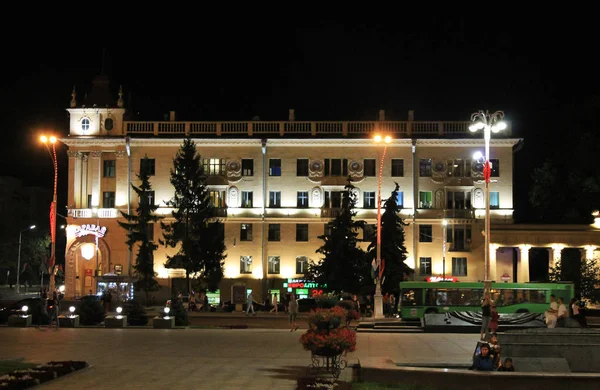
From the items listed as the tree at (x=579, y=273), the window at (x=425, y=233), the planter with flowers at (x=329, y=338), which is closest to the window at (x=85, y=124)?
the window at (x=425, y=233)

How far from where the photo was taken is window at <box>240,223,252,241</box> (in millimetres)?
76875

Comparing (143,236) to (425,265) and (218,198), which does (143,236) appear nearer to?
(218,198)

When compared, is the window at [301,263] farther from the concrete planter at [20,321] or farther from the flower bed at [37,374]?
the flower bed at [37,374]

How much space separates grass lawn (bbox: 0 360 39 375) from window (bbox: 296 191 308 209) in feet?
177

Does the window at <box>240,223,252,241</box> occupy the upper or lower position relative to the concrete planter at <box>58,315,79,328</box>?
upper

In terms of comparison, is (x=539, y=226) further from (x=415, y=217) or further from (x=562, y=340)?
(x=562, y=340)

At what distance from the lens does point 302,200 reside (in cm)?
7731

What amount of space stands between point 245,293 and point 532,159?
3141 centimetres

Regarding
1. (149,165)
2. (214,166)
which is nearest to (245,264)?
(214,166)

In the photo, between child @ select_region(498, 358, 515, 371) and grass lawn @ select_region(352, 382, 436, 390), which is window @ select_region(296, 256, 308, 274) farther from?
grass lawn @ select_region(352, 382, 436, 390)

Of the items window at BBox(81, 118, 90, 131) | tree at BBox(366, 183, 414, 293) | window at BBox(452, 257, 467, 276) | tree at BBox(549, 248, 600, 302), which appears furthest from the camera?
window at BBox(81, 118, 90, 131)

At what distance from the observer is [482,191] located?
76312 mm

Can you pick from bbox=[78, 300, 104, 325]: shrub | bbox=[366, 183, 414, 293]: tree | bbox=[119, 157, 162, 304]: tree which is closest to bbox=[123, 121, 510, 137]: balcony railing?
bbox=[119, 157, 162, 304]: tree

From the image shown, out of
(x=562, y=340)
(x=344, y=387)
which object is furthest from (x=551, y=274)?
(x=344, y=387)
